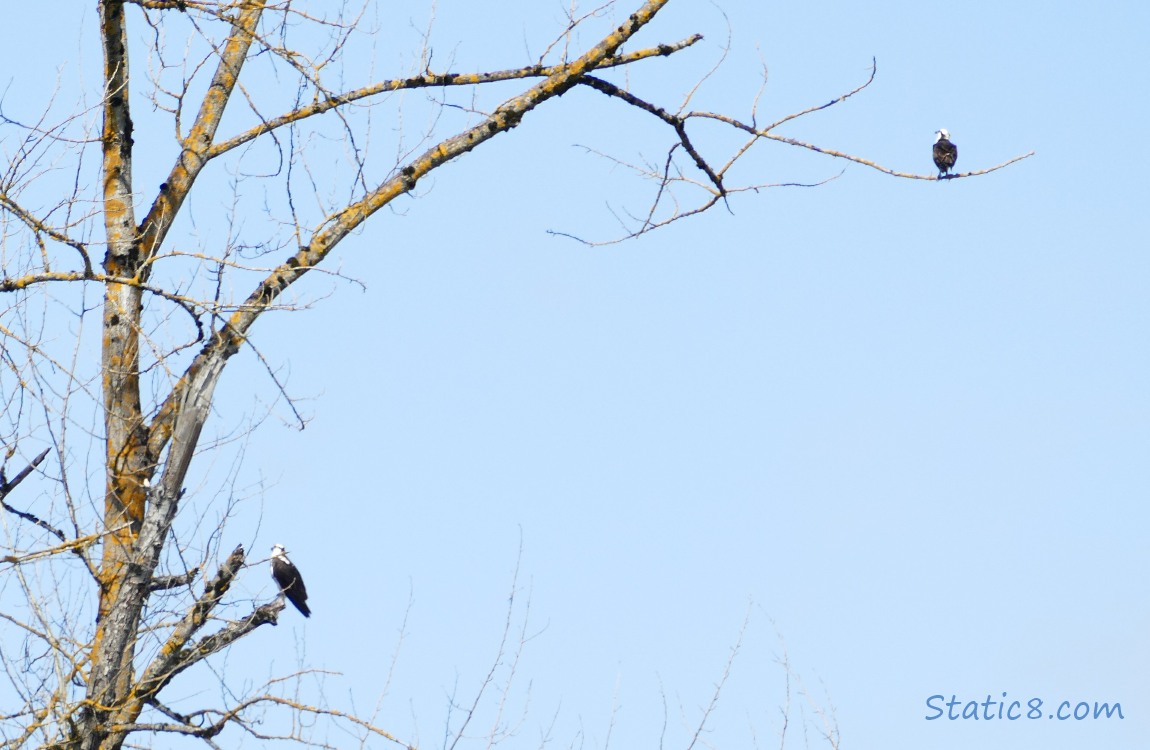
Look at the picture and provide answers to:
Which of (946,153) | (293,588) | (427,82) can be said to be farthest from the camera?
(946,153)

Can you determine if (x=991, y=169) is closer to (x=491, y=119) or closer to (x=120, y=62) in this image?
(x=491, y=119)

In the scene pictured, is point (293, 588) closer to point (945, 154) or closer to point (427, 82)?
point (427, 82)

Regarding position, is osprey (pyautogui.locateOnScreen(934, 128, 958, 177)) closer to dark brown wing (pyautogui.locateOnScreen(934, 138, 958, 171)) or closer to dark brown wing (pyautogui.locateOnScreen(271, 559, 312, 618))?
dark brown wing (pyautogui.locateOnScreen(934, 138, 958, 171))

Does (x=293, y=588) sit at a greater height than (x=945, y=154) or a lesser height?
lesser

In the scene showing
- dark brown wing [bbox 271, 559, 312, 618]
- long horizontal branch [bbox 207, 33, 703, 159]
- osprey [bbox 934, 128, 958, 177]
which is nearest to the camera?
long horizontal branch [bbox 207, 33, 703, 159]

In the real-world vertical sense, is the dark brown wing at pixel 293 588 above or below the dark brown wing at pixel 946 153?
below

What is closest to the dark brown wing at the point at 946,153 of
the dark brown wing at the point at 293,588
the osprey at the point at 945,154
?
the osprey at the point at 945,154

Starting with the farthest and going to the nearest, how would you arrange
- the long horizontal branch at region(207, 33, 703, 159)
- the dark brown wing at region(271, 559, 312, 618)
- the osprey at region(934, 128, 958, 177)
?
the osprey at region(934, 128, 958, 177) → the dark brown wing at region(271, 559, 312, 618) → the long horizontal branch at region(207, 33, 703, 159)

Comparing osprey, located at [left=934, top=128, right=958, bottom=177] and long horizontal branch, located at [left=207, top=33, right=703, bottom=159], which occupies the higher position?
osprey, located at [left=934, top=128, right=958, bottom=177]

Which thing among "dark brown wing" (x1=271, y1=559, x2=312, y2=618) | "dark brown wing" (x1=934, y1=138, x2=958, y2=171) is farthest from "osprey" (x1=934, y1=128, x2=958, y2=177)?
"dark brown wing" (x1=271, y1=559, x2=312, y2=618)

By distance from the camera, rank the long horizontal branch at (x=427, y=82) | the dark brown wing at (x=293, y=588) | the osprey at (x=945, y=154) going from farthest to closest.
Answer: the osprey at (x=945, y=154) → the dark brown wing at (x=293, y=588) → the long horizontal branch at (x=427, y=82)

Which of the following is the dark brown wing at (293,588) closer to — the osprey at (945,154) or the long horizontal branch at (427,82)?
the long horizontal branch at (427,82)

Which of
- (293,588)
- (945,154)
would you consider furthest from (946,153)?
(293,588)

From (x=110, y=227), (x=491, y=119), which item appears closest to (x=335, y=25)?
(x=491, y=119)
